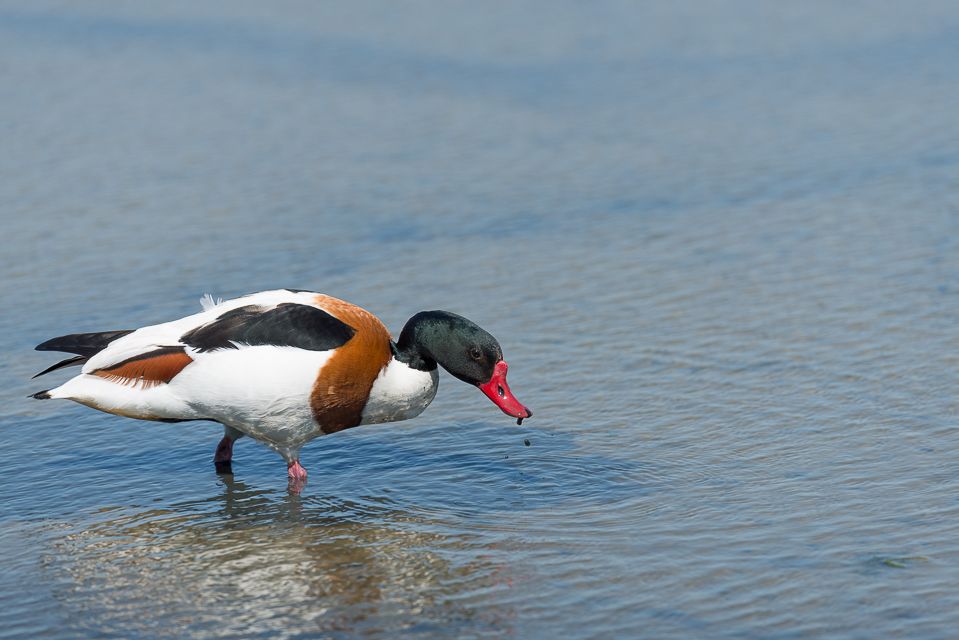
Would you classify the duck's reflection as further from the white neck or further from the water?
the white neck

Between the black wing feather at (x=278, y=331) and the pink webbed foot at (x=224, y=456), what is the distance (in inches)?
27.3

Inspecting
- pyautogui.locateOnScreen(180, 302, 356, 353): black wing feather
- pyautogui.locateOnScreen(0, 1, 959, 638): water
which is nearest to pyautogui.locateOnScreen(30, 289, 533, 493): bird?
pyautogui.locateOnScreen(180, 302, 356, 353): black wing feather

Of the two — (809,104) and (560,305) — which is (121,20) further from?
(560,305)

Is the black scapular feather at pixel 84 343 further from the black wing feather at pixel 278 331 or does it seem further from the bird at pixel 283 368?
the black wing feather at pixel 278 331

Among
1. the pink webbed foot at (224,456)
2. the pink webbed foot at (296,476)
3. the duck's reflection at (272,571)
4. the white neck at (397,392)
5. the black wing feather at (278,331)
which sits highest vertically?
the black wing feather at (278,331)

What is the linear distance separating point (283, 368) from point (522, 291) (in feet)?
12.7

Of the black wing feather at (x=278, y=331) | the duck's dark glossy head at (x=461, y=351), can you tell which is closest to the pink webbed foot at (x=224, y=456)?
the black wing feather at (x=278, y=331)

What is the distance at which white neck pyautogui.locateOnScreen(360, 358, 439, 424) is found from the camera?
726 centimetres

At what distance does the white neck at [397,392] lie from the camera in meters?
7.26

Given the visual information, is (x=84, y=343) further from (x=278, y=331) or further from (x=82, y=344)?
(x=278, y=331)

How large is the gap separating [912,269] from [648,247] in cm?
217

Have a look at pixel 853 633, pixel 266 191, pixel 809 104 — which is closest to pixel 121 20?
pixel 266 191

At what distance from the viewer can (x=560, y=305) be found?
402 inches

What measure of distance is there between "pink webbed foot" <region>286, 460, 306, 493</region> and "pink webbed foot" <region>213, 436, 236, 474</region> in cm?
44
